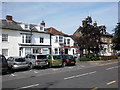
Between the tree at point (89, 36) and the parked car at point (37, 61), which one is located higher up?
the tree at point (89, 36)

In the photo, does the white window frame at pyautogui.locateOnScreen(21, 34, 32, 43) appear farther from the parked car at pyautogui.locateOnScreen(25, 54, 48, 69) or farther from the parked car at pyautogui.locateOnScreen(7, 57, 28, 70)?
the parked car at pyautogui.locateOnScreen(7, 57, 28, 70)

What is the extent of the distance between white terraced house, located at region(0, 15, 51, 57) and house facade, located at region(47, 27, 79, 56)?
1.94 meters

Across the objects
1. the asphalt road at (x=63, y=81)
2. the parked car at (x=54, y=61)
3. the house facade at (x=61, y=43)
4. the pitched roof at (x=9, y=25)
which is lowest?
the asphalt road at (x=63, y=81)

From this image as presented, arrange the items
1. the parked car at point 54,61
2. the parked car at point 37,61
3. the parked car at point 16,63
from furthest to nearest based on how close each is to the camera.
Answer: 1. the parked car at point 54,61
2. the parked car at point 37,61
3. the parked car at point 16,63

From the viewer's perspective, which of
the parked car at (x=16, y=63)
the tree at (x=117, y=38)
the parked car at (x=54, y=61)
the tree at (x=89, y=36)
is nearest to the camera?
Result: the parked car at (x=16, y=63)

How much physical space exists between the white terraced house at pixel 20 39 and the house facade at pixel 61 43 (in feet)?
6.35

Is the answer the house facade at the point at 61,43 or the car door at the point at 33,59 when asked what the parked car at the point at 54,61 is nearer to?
the car door at the point at 33,59

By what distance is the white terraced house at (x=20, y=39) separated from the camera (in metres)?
25.2

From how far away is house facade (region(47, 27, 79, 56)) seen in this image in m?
32.4

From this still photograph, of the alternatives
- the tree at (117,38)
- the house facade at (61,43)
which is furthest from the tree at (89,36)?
the tree at (117,38)

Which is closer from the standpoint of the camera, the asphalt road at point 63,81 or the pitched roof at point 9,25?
the asphalt road at point 63,81

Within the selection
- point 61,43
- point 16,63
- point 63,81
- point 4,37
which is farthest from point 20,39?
point 63,81

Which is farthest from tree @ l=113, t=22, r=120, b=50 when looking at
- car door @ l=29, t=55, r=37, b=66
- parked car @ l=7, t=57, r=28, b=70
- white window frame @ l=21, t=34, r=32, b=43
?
parked car @ l=7, t=57, r=28, b=70

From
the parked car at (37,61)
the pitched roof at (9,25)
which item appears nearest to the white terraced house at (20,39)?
the pitched roof at (9,25)
